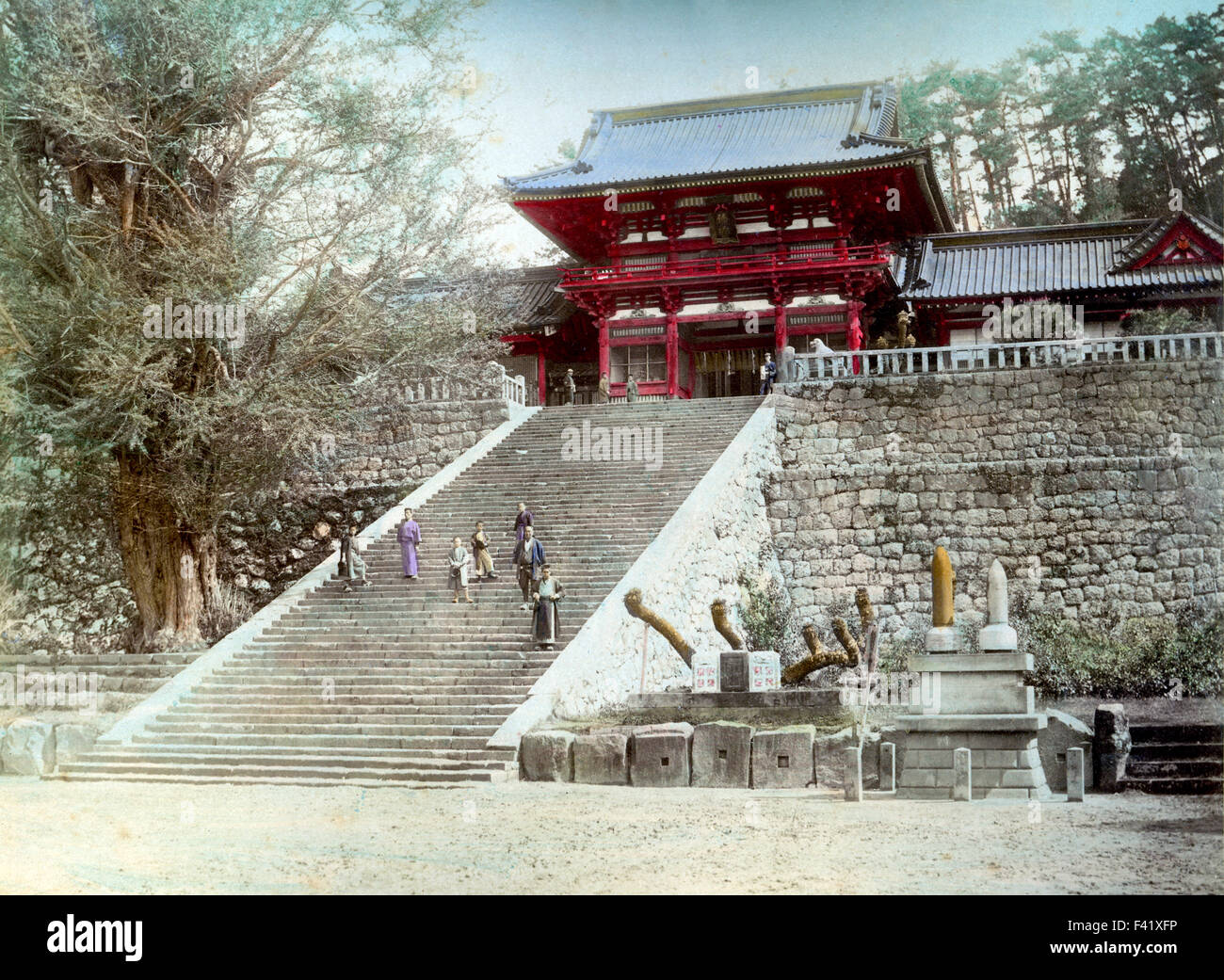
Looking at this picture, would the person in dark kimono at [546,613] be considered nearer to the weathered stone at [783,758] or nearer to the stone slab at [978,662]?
the weathered stone at [783,758]

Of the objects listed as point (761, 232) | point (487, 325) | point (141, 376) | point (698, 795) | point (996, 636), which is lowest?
point (698, 795)

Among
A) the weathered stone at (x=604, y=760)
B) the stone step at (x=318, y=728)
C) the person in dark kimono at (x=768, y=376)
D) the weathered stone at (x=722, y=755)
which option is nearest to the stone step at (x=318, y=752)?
the stone step at (x=318, y=728)

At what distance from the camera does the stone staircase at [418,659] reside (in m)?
11.8

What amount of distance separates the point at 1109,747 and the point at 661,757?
3.65 metres

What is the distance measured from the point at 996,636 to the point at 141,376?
1030cm

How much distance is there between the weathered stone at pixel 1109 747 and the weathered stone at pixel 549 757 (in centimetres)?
435

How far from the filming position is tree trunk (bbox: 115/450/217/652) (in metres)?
16.3

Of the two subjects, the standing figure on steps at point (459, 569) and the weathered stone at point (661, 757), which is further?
the standing figure on steps at point (459, 569)

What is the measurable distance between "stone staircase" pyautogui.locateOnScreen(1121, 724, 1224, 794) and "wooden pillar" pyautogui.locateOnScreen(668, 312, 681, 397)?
13.3 m

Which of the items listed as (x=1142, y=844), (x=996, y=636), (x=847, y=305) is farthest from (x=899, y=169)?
(x=1142, y=844)

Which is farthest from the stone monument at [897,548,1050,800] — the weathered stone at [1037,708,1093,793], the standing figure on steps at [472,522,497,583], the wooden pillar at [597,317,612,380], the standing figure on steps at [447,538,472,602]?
the wooden pillar at [597,317,612,380]

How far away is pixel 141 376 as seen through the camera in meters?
15.1

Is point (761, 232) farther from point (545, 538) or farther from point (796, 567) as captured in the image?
point (545, 538)

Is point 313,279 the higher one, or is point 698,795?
point 313,279
